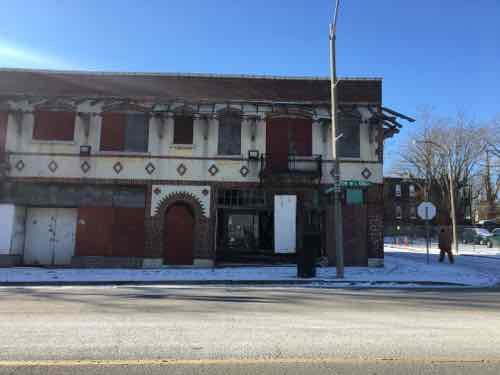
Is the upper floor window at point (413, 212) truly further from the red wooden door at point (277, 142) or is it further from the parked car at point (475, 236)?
the red wooden door at point (277, 142)

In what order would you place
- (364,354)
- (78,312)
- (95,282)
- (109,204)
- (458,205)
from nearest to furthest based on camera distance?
(364,354), (78,312), (95,282), (109,204), (458,205)

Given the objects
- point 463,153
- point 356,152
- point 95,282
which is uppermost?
point 463,153

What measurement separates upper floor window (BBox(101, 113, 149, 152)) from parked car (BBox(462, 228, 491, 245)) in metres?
32.7

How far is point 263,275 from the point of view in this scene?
46.4 ft

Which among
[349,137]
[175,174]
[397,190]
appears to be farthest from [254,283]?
[397,190]

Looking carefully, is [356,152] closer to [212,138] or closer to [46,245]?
[212,138]

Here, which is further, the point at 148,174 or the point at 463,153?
the point at 463,153

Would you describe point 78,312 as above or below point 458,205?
below

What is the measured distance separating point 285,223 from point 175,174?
16.6ft

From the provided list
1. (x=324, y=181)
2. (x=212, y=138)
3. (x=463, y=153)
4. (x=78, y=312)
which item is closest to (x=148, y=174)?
(x=212, y=138)

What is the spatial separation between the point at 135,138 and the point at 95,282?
22.4 ft

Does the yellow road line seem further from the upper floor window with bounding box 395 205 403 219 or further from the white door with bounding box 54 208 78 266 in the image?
the upper floor window with bounding box 395 205 403 219

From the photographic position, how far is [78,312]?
24.3 ft

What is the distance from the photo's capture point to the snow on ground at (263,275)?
12844mm
